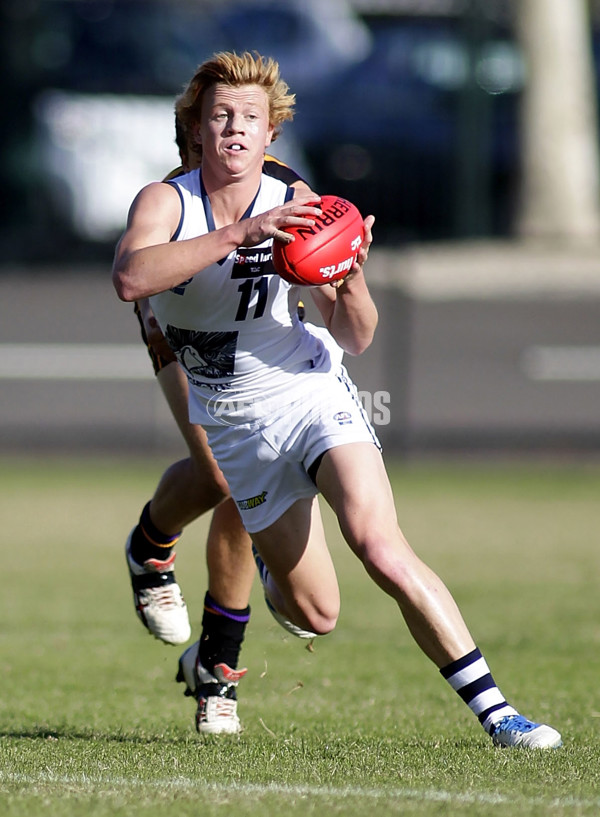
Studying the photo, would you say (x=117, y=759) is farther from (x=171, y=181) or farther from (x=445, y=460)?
(x=445, y=460)

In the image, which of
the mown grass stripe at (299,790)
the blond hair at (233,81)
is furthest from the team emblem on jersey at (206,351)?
the mown grass stripe at (299,790)

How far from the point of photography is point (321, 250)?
13.8 ft

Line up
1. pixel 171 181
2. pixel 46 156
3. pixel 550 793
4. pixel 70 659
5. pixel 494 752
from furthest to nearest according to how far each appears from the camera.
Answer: pixel 46 156, pixel 70 659, pixel 171 181, pixel 494 752, pixel 550 793

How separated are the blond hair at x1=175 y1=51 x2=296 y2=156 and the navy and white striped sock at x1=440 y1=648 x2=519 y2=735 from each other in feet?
6.14

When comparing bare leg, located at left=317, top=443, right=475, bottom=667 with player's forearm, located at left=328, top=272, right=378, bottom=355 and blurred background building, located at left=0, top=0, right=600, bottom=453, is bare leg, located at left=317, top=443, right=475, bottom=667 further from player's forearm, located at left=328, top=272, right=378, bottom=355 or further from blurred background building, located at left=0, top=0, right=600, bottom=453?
blurred background building, located at left=0, top=0, right=600, bottom=453

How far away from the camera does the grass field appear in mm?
3729

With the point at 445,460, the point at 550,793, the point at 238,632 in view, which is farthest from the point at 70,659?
the point at 445,460

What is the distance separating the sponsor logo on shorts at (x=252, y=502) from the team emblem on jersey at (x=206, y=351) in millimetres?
408

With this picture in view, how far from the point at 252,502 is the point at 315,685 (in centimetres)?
172

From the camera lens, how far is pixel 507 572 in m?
9.09

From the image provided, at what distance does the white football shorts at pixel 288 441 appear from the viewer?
4.40m

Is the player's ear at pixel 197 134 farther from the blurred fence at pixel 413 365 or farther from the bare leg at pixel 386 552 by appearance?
the blurred fence at pixel 413 365

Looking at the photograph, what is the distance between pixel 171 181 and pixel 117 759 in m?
1.84

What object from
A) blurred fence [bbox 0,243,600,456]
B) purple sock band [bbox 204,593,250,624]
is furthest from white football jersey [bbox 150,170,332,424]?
blurred fence [bbox 0,243,600,456]
